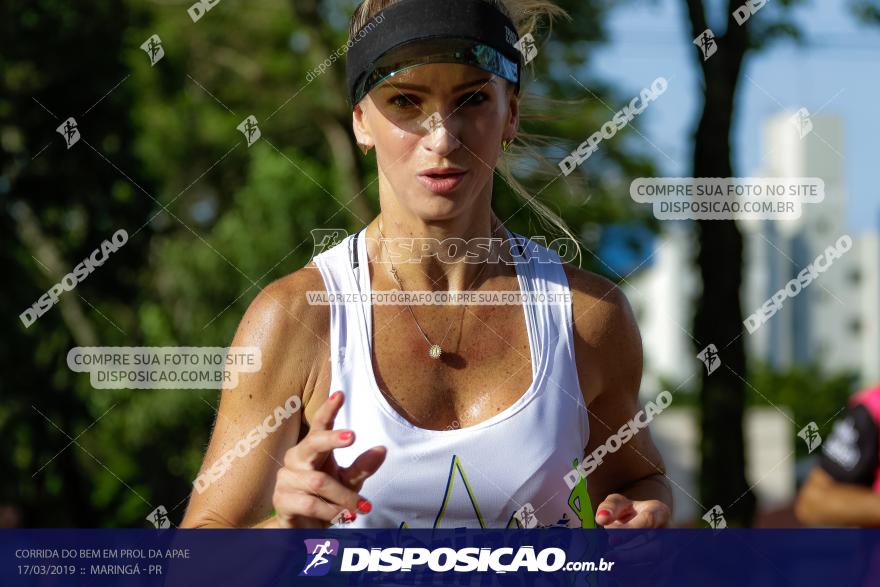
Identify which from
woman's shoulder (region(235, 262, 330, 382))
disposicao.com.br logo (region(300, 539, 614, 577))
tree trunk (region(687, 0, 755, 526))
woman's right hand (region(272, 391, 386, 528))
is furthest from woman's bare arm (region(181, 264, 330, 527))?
tree trunk (region(687, 0, 755, 526))

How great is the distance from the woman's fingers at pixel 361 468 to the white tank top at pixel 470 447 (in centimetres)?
22

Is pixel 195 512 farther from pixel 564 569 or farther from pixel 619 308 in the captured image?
pixel 619 308

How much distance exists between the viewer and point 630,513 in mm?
2096

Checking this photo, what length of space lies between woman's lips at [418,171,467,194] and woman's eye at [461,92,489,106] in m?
0.13

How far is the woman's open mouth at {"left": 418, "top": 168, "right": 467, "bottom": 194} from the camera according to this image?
7.22ft

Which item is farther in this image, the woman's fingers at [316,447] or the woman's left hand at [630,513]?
the woman's left hand at [630,513]

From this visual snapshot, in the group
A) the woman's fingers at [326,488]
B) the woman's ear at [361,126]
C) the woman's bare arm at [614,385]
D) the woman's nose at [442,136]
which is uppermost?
the woman's ear at [361,126]

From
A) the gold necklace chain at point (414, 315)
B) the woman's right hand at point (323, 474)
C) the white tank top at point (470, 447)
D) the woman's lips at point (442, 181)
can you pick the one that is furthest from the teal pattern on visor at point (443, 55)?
the woman's right hand at point (323, 474)

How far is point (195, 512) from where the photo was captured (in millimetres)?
2145

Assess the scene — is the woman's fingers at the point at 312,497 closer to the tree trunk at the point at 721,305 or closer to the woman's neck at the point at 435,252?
the woman's neck at the point at 435,252

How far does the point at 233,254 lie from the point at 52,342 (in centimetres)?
254

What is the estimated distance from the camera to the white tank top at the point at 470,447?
6.66 ft

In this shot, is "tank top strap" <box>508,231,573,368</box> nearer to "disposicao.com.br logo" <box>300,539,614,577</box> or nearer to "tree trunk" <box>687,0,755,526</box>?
"disposicao.com.br logo" <box>300,539,614,577</box>

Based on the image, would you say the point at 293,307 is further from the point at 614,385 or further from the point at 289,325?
the point at 614,385
